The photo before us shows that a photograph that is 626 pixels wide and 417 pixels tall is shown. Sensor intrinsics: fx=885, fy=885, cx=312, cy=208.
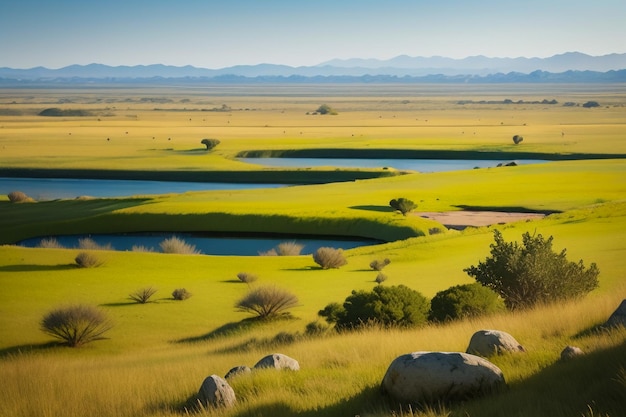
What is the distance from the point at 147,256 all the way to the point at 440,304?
20.2m

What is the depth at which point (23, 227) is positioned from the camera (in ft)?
175

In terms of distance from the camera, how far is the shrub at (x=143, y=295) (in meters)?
27.5

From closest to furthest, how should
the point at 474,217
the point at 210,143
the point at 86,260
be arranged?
the point at 86,260 < the point at 474,217 < the point at 210,143

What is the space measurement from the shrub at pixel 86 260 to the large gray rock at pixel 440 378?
88.5 feet

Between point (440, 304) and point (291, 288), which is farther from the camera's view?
point (291, 288)

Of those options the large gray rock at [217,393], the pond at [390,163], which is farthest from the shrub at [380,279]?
the pond at [390,163]

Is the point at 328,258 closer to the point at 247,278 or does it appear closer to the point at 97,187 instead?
the point at 247,278

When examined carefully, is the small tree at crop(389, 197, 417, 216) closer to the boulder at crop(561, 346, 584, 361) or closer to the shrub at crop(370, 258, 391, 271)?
the shrub at crop(370, 258, 391, 271)

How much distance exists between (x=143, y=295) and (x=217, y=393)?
57.8 feet

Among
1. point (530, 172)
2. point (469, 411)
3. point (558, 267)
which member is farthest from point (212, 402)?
point (530, 172)

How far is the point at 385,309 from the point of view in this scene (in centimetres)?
2031

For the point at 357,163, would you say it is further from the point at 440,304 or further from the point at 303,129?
the point at 440,304

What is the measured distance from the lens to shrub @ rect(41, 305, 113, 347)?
2250cm

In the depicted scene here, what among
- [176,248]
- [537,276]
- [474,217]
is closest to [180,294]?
[537,276]
